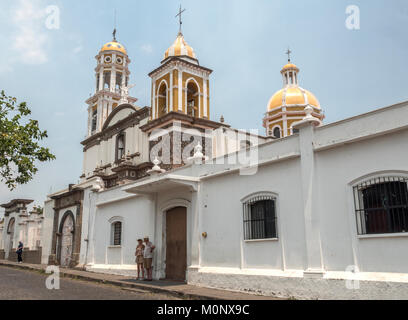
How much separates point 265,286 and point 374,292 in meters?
2.70

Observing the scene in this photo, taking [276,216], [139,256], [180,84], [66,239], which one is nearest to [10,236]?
[66,239]

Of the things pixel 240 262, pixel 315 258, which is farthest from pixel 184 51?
pixel 315 258

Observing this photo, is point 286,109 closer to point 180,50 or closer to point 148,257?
point 180,50

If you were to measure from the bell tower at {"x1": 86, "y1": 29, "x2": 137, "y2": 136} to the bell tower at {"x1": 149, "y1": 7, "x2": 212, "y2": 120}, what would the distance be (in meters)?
14.1

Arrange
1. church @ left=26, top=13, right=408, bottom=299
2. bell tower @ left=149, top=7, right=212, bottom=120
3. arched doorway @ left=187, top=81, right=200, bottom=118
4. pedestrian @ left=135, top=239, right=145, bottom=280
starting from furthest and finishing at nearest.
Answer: arched doorway @ left=187, top=81, right=200, bottom=118 < bell tower @ left=149, top=7, right=212, bottom=120 < pedestrian @ left=135, top=239, right=145, bottom=280 < church @ left=26, top=13, right=408, bottom=299

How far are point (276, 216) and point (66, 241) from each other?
13984 millimetres

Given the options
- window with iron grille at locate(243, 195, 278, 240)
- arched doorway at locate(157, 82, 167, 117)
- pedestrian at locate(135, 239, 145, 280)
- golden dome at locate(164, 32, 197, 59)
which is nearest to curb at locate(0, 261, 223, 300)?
pedestrian at locate(135, 239, 145, 280)

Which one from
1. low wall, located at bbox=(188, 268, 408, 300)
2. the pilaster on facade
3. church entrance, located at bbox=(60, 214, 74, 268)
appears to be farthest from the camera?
church entrance, located at bbox=(60, 214, 74, 268)

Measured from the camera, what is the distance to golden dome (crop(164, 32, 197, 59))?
22.7 metres

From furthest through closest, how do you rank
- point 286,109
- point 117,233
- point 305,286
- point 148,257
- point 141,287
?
point 286,109 → point 117,233 → point 148,257 → point 141,287 → point 305,286

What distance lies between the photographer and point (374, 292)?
7.52m

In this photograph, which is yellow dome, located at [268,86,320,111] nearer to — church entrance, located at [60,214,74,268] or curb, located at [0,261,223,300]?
church entrance, located at [60,214,74,268]

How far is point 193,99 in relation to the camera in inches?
904
